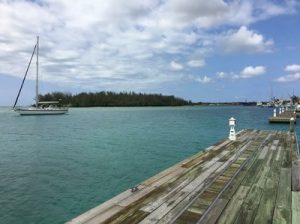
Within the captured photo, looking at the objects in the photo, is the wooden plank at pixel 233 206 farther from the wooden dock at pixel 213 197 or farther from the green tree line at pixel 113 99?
the green tree line at pixel 113 99

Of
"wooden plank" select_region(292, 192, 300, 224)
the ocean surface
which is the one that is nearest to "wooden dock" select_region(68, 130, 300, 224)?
"wooden plank" select_region(292, 192, 300, 224)

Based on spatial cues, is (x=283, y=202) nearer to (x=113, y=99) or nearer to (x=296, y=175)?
(x=296, y=175)

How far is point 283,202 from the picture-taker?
17.0 ft

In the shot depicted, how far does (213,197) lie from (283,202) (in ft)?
4.20

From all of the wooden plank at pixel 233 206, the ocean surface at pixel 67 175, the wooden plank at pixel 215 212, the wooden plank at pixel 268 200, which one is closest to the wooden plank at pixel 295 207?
the wooden plank at pixel 268 200

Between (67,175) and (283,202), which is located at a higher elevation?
(283,202)

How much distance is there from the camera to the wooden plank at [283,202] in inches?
177

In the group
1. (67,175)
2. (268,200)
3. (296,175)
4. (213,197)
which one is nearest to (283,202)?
(268,200)

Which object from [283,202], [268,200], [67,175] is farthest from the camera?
[67,175]

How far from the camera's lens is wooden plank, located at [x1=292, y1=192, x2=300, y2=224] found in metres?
4.45

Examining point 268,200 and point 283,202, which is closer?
point 283,202

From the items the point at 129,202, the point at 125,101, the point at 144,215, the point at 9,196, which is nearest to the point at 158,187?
the point at 129,202

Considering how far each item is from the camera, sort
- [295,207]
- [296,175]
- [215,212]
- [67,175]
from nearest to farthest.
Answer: [215,212] < [295,207] < [296,175] < [67,175]

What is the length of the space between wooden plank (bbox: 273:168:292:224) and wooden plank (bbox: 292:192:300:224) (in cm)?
6
